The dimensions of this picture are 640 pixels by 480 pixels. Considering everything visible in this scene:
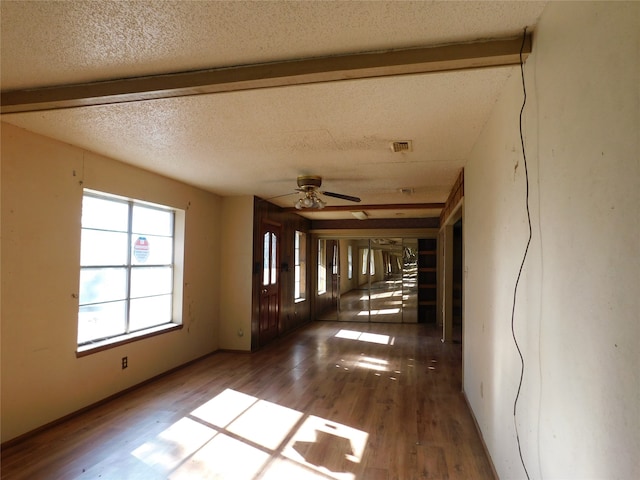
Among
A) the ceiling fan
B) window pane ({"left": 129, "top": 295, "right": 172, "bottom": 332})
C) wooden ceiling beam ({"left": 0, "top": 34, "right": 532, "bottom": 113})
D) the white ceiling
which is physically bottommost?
window pane ({"left": 129, "top": 295, "right": 172, "bottom": 332})

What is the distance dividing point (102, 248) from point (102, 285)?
1.21 ft

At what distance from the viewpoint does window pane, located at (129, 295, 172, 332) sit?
161 inches

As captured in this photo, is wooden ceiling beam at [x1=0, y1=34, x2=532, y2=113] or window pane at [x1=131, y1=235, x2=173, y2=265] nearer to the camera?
wooden ceiling beam at [x1=0, y1=34, x2=532, y2=113]

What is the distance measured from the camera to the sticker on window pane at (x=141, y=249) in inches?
162

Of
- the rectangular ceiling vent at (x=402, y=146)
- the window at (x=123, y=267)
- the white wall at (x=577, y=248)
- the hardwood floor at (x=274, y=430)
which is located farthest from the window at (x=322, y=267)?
the white wall at (x=577, y=248)

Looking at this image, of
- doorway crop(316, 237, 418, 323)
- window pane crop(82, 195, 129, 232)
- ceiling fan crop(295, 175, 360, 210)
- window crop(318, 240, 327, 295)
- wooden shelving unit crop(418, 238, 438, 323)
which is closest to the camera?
window pane crop(82, 195, 129, 232)

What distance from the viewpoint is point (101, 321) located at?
3.67 m

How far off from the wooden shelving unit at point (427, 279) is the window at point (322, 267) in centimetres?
231

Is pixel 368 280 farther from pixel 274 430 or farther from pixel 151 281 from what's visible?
pixel 274 430

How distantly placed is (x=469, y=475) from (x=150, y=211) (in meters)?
4.08

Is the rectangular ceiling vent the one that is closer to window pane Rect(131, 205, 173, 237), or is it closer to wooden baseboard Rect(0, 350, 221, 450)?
window pane Rect(131, 205, 173, 237)

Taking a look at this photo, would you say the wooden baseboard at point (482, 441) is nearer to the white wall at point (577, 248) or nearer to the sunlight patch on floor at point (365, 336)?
the white wall at point (577, 248)

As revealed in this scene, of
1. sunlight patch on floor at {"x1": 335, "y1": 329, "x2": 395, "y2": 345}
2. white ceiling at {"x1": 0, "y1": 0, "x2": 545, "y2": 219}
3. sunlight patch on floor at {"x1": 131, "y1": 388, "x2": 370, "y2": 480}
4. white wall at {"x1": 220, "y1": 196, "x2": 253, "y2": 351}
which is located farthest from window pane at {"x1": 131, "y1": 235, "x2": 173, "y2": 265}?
sunlight patch on floor at {"x1": 335, "y1": 329, "x2": 395, "y2": 345}

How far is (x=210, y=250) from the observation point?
17.8ft
